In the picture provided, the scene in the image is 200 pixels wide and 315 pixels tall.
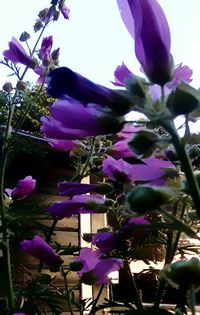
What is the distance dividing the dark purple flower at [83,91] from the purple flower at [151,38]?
53 millimetres

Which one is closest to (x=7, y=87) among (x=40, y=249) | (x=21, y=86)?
(x=21, y=86)

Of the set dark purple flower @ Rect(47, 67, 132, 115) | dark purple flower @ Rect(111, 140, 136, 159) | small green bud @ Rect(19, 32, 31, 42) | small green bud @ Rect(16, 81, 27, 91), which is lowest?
dark purple flower @ Rect(47, 67, 132, 115)

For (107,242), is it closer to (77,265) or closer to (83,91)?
(77,265)

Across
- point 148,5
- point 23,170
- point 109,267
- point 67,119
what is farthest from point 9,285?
point 23,170

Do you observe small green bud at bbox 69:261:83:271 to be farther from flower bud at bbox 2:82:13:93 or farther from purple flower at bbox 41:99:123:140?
flower bud at bbox 2:82:13:93

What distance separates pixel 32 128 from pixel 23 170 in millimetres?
4939

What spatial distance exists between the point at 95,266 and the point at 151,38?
0.57 m

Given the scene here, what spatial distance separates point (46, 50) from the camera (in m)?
1.95

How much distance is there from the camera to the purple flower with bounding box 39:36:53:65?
1.94 metres

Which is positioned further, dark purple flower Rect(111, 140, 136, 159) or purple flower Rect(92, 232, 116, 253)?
dark purple flower Rect(111, 140, 136, 159)

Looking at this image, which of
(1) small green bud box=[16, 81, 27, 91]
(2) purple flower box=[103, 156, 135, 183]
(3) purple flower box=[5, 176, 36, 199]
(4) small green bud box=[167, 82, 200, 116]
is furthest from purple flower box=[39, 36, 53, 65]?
(4) small green bud box=[167, 82, 200, 116]

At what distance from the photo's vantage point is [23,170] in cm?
405

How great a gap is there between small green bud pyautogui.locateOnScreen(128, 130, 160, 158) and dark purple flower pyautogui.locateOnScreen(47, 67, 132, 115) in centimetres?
4

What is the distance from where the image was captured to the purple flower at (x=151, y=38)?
70 cm
